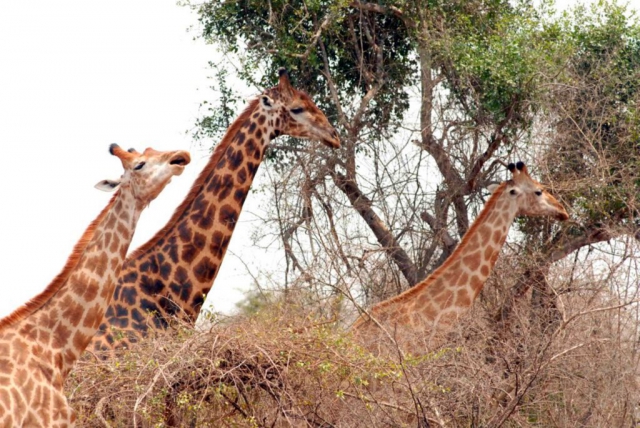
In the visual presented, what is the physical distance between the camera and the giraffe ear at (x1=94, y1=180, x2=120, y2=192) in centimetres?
777

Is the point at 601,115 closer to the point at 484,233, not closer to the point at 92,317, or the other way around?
the point at 484,233

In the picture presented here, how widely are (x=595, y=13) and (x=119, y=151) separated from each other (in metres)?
9.14

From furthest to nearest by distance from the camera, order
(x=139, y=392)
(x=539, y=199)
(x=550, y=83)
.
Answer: (x=550, y=83) < (x=539, y=199) < (x=139, y=392)

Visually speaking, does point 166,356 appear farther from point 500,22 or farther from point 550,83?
point 500,22

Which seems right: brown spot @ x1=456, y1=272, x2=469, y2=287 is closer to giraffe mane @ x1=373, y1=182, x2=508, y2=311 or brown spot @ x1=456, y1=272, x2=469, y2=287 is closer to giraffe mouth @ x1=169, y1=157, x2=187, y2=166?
giraffe mane @ x1=373, y1=182, x2=508, y2=311

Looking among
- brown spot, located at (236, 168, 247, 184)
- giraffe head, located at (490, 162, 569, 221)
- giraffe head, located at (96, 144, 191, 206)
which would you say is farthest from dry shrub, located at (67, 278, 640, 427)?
giraffe head, located at (490, 162, 569, 221)

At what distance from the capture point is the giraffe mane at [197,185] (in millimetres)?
9828

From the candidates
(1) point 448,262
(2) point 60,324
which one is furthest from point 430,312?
(2) point 60,324

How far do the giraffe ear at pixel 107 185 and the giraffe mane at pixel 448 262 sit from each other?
10.9 feet

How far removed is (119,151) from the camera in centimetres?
796

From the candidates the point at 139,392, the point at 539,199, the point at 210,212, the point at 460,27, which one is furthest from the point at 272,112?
the point at 460,27

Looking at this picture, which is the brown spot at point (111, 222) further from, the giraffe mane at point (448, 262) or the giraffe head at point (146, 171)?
the giraffe mane at point (448, 262)

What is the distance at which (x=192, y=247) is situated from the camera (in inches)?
389

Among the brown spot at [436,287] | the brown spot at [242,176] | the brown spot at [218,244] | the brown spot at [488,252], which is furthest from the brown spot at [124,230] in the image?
the brown spot at [488,252]
